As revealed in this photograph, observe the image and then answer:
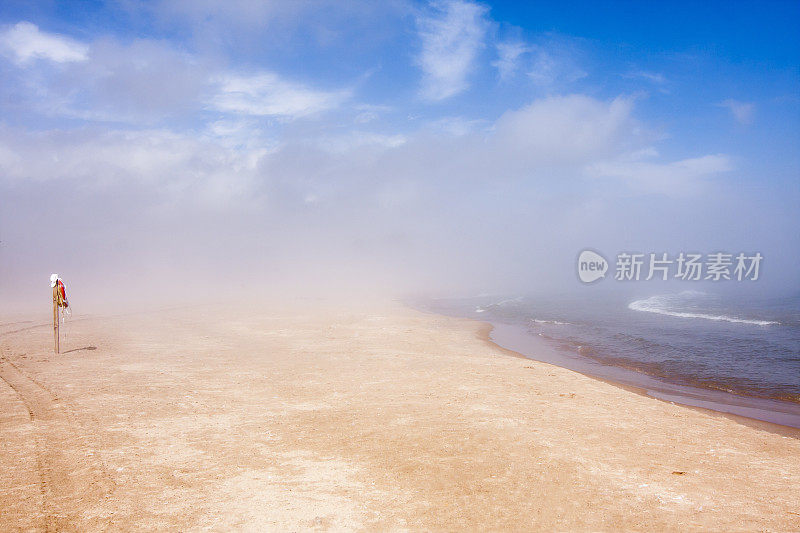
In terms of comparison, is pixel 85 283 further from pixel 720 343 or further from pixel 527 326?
pixel 720 343

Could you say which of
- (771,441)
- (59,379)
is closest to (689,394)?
(771,441)

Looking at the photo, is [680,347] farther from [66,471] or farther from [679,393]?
[66,471]

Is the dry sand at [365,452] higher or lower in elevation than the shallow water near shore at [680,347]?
higher

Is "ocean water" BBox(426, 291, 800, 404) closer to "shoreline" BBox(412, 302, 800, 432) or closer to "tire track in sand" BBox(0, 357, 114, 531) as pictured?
"shoreline" BBox(412, 302, 800, 432)

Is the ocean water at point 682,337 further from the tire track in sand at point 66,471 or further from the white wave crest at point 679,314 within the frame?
the tire track in sand at point 66,471

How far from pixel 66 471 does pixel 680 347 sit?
23.6 meters

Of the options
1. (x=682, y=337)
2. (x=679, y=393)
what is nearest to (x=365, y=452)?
(x=679, y=393)

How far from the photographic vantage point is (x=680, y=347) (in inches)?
891

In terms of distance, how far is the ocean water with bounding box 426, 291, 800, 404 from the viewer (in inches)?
663

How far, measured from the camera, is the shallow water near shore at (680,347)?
1467 centimetres

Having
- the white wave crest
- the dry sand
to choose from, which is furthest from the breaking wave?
the dry sand

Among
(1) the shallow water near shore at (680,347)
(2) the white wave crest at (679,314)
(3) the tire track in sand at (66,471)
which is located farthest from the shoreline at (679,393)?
(2) the white wave crest at (679,314)

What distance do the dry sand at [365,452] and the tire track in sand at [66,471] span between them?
0.03 meters

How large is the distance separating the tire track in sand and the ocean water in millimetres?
16260
